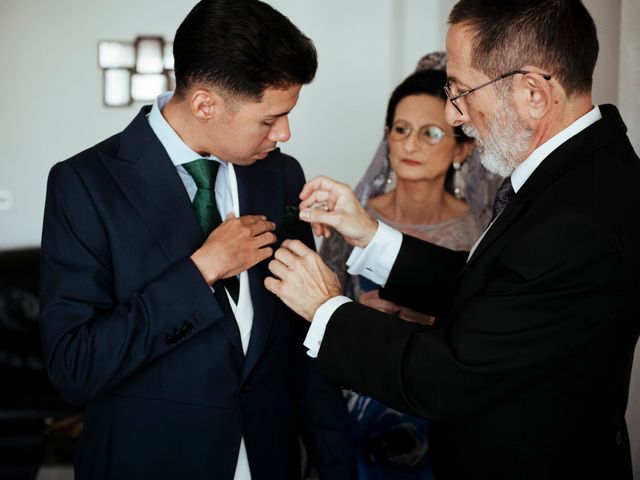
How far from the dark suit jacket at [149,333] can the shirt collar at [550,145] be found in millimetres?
632

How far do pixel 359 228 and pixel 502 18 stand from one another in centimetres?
74

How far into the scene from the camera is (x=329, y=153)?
4281 mm

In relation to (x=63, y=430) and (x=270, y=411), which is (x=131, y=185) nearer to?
(x=270, y=411)

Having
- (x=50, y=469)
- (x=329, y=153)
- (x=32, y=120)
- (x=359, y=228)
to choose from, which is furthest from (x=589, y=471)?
(x=32, y=120)

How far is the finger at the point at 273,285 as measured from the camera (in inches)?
68.7

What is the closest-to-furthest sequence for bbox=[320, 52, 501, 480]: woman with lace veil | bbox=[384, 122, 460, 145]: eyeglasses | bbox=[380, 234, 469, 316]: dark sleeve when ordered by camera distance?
bbox=[380, 234, 469, 316]: dark sleeve → bbox=[320, 52, 501, 480]: woman with lace veil → bbox=[384, 122, 460, 145]: eyeglasses

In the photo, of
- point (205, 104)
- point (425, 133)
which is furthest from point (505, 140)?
point (425, 133)

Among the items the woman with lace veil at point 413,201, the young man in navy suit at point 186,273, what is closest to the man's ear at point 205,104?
the young man in navy suit at point 186,273

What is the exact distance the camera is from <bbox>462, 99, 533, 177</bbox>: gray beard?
1608 millimetres

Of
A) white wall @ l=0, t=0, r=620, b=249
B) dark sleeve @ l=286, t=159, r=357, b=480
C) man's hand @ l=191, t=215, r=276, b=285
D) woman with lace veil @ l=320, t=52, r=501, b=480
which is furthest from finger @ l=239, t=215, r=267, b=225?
white wall @ l=0, t=0, r=620, b=249

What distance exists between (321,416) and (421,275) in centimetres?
49

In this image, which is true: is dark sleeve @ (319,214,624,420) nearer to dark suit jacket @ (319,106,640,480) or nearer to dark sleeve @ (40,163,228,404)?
dark suit jacket @ (319,106,640,480)

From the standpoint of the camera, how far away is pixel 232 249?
163 centimetres

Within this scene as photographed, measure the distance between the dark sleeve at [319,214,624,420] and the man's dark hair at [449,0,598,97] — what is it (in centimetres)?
33
